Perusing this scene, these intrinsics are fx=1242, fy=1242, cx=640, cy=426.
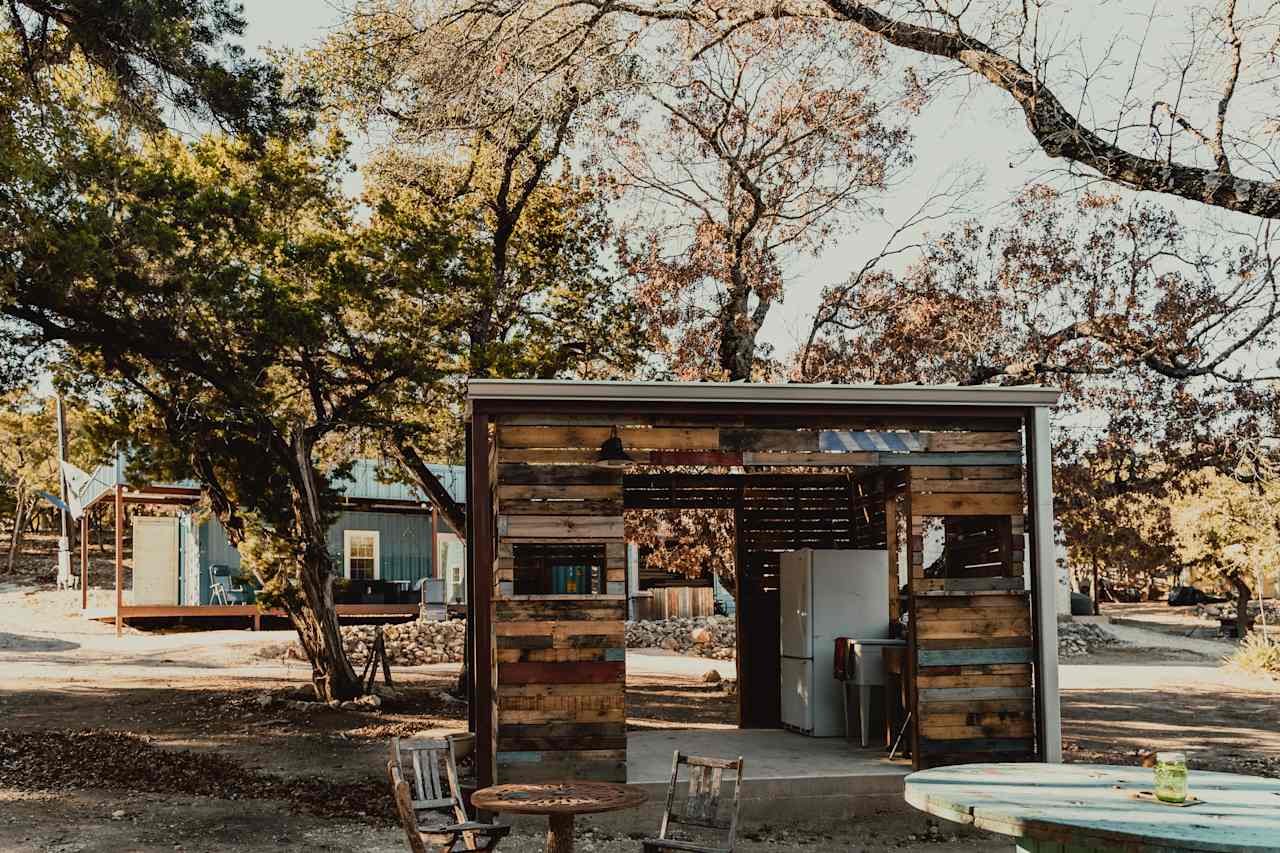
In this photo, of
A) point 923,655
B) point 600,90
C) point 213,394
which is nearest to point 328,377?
point 213,394

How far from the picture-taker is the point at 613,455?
912 cm

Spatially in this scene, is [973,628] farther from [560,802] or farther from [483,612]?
[560,802]

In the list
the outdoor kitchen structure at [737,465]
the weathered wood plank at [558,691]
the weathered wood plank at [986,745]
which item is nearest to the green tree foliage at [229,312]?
the outdoor kitchen structure at [737,465]

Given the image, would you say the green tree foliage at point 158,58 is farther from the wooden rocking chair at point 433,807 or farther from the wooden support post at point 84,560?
the wooden support post at point 84,560

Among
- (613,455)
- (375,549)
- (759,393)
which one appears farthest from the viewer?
(375,549)

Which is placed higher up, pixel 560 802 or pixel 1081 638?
pixel 560 802

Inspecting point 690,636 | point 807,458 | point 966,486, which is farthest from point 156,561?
point 966,486

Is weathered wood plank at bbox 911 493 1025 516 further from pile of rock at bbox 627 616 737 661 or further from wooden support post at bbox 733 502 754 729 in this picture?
pile of rock at bbox 627 616 737 661

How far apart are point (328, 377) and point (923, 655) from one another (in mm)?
8446

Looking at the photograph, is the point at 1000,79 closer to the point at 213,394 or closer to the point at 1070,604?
the point at 213,394

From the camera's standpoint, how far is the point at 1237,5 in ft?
25.6

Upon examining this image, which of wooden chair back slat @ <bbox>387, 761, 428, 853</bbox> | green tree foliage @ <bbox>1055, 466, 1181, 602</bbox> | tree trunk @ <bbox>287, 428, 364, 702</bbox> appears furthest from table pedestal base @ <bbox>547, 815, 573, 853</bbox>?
green tree foliage @ <bbox>1055, 466, 1181, 602</bbox>

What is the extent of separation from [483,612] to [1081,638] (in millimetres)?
21182

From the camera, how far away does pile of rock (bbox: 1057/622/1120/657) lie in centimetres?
2591
